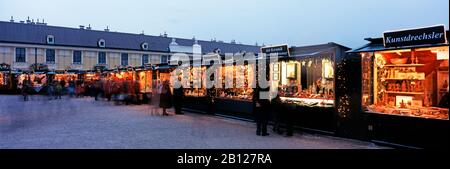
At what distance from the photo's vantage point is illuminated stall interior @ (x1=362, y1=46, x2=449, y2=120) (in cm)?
837

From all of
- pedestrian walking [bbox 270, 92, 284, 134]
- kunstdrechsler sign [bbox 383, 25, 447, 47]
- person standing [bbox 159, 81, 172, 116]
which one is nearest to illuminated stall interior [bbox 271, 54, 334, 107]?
pedestrian walking [bbox 270, 92, 284, 134]

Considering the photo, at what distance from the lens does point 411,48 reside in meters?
7.38

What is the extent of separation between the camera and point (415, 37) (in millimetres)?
7320

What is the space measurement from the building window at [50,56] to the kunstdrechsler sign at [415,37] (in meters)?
41.3

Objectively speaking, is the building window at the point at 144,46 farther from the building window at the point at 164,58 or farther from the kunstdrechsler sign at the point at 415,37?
the kunstdrechsler sign at the point at 415,37

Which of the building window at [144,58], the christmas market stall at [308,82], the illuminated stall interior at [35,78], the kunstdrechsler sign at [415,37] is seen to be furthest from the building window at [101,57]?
the kunstdrechsler sign at [415,37]

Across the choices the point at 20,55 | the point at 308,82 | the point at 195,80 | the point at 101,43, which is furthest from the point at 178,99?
the point at 101,43

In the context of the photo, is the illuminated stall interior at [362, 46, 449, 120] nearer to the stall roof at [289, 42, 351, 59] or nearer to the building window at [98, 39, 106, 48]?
the stall roof at [289, 42, 351, 59]

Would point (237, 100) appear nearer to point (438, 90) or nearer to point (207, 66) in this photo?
point (207, 66)

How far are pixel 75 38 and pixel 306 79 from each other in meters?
39.1

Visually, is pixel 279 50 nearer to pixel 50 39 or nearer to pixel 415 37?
pixel 415 37

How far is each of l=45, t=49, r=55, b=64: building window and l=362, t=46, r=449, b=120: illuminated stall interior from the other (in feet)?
133
